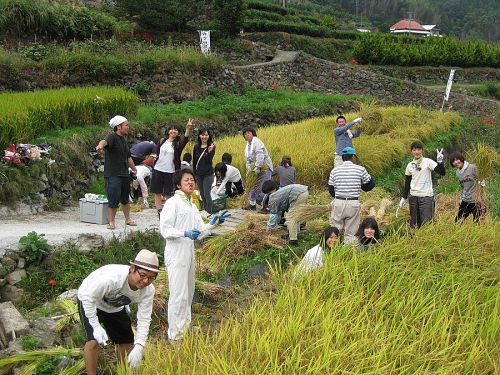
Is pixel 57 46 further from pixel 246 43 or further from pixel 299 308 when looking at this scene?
pixel 299 308

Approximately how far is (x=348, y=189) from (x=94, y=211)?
313 cm

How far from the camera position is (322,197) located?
808 centimetres

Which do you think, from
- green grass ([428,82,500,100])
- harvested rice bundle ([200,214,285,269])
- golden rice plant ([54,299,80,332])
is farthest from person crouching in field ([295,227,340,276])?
green grass ([428,82,500,100])

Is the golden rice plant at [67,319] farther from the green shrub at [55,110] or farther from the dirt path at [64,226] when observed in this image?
the green shrub at [55,110]

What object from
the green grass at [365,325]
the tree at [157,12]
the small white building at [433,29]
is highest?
the small white building at [433,29]

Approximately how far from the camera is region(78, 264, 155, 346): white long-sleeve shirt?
144 inches

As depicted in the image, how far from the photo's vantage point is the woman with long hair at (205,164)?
289 inches

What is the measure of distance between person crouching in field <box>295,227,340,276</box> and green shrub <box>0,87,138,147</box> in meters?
4.71

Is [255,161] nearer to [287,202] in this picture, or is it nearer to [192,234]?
[287,202]

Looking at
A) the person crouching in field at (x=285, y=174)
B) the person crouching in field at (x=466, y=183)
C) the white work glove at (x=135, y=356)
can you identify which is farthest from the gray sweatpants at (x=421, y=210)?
the white work glove at (x=135, y=356)

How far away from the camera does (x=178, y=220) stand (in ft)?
14.6

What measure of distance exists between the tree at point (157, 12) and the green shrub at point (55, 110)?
404 inches

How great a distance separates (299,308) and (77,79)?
10645 millimetres

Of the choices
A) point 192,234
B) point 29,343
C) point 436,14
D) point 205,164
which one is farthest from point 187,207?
point 436,14
